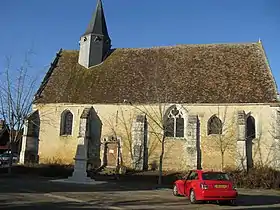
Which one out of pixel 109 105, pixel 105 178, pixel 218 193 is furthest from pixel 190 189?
pixel 109 105

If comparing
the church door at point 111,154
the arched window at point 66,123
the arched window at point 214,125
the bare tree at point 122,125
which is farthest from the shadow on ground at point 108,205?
the arched window at point 66,123

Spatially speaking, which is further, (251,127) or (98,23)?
(98,23)

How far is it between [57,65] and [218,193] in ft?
77.9

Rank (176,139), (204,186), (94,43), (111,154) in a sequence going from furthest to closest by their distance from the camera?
(94,43) → (111,154) → (176,139) → (204,186)

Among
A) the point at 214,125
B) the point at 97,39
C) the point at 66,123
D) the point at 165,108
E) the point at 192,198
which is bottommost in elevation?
the point at 192,198

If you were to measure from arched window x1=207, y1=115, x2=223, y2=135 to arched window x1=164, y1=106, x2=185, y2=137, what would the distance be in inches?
86.6

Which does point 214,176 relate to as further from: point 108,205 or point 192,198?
point 108,205

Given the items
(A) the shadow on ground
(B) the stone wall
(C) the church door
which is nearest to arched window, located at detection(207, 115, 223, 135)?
(B) the stone wall

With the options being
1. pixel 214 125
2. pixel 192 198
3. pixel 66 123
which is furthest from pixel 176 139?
pixel 192 198

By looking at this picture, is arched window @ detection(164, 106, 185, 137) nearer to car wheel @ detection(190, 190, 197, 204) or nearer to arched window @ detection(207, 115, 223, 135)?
arched window @ detection(207, 115, 223, 135)

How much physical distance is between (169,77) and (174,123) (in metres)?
4.04

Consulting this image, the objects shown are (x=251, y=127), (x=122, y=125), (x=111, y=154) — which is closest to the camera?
(x=251, y=127)

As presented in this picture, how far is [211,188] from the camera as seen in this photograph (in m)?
11.7

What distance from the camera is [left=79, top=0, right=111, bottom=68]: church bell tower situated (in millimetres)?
31047
